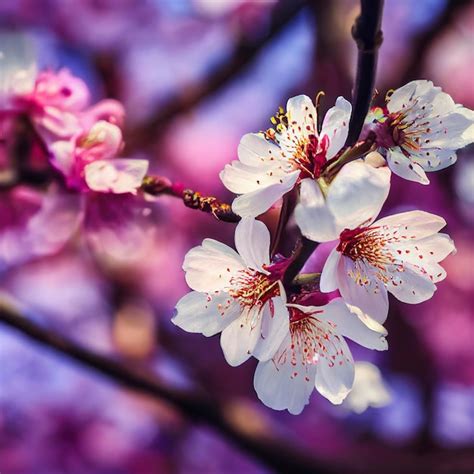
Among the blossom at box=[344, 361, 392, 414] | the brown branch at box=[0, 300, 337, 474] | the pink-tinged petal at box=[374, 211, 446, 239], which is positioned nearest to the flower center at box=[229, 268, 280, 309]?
the pink-tinged petal at box=[374, 211, 446, 239]

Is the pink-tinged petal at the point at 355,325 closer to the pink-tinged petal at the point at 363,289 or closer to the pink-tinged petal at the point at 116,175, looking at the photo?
the pink-tinged petal at the point at 363,289

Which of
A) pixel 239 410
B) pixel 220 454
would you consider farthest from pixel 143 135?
pixel 220 454

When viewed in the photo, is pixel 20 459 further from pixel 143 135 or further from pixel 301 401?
pixel 301 401

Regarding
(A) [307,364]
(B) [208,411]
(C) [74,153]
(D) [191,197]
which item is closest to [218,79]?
(B) [208,411]

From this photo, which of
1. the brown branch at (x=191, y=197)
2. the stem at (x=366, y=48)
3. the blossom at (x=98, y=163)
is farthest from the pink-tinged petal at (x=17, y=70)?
the stem at (x=366, y=48)

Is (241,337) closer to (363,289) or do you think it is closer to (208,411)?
(363,289)

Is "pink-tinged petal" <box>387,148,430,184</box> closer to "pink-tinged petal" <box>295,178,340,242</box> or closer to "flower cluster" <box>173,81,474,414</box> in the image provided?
"flower cluster" <box>173,81,474,414</box>

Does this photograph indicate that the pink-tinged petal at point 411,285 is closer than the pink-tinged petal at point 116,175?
Yes
